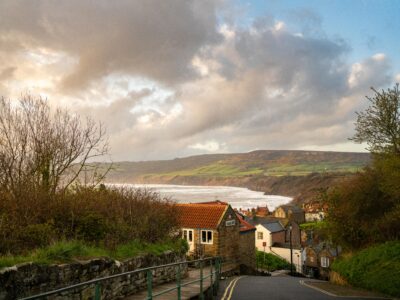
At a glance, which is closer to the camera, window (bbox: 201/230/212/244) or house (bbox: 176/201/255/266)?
house (bbox: 176/201/255/266)

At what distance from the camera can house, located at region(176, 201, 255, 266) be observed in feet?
109

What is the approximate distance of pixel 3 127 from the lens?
13.8 m

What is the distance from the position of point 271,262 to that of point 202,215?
86.5 feet

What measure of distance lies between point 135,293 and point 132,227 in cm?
303

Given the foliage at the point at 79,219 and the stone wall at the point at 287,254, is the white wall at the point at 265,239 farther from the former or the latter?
the foliage at the point at 79,219

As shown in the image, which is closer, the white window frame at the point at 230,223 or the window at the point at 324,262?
the white window frame at the point at 230,223

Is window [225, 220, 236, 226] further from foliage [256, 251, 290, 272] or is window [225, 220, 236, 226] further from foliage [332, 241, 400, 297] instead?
foliage [256, 251, 290, 272]

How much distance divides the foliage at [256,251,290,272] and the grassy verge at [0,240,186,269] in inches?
1764

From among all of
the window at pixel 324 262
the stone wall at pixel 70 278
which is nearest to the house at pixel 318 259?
the window at pixel 324 262

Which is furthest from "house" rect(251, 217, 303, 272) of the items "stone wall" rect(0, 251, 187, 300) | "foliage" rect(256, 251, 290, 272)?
"stone wall" rect(0, 251, 187, 300)

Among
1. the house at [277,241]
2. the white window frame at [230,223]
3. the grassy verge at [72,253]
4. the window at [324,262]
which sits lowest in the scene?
the window at [324,262]

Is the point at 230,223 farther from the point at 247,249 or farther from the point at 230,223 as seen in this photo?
the point at 247,249

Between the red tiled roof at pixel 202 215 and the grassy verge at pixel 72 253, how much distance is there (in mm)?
21344

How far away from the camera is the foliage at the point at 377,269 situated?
15.5 metres
